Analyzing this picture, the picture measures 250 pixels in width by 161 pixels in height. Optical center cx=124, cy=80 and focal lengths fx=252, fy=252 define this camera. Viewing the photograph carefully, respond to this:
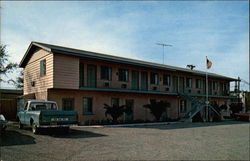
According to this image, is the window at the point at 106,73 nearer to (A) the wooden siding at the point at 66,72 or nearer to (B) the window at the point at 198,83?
(A) the wooden siding at the point at 66,72

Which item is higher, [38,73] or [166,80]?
[38,73]

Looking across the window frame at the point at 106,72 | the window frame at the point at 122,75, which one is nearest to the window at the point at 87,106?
the window frame at the point at 106,72

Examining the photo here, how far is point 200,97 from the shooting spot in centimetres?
3177

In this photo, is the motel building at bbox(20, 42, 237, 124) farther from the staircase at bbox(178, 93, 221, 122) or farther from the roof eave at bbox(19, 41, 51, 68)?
the staircase at bbox(178, 93, 221, 122)

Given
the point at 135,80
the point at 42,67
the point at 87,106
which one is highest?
the point at 42,67

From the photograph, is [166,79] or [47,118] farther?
[166,79]

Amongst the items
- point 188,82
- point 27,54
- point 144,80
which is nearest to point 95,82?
point 144,80

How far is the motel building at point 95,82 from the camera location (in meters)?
18.9

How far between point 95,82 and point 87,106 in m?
2.11

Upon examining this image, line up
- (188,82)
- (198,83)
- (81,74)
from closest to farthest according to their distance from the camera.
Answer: (81,74) → (188,82) → (198,83)

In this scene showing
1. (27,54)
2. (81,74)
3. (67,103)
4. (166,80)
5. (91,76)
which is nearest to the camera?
(67,103)

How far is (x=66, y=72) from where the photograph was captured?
18.8m

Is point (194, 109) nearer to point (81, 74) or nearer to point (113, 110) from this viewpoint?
point (113, 110)

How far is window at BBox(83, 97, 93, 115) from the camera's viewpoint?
20566mm
